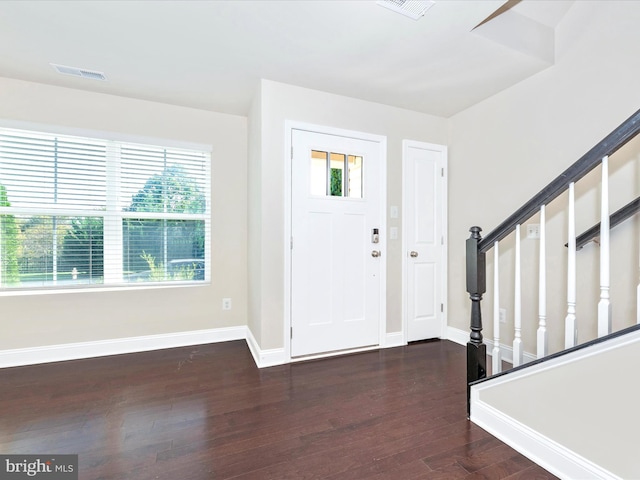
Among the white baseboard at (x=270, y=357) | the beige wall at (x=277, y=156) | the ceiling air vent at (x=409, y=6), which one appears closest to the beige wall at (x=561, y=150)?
the beige wall at (x=277, y=156)

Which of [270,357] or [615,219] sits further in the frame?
[270,357]

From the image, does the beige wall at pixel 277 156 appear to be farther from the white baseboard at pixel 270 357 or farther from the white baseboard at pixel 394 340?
the white baseboard at pixel 394 340

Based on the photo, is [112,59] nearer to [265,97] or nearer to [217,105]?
[217,105]

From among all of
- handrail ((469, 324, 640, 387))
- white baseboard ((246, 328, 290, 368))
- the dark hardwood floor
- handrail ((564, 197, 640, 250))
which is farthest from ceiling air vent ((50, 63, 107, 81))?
handrail ((564, 197, 640, 250))

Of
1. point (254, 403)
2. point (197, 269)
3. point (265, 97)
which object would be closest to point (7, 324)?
point (197, 269)

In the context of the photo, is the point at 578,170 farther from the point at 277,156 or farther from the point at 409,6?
the point at 277,156

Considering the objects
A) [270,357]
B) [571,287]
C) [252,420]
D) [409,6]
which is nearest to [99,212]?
[270,357]

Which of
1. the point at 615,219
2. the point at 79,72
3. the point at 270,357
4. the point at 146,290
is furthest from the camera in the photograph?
the point at 146,290

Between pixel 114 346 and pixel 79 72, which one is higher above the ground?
pixel 79 72

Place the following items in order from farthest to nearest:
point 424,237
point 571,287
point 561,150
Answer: point 424,237
point 561,150
point 571,287

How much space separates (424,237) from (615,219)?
61.2 inches

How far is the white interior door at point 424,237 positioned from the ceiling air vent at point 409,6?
141cm

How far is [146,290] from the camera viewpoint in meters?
3.02

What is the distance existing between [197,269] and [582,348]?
3224mm
